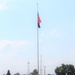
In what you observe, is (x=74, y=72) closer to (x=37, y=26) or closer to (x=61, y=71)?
(x=61, y=71)

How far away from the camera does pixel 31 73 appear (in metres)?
139

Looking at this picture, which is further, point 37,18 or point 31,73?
point 31,73

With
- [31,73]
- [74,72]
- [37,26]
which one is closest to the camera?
[37,26]

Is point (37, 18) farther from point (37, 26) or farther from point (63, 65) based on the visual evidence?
point (63, 65)

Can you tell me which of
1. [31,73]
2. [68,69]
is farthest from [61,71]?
[31,73]

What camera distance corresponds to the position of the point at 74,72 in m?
86.9

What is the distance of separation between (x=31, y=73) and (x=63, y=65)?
170ft

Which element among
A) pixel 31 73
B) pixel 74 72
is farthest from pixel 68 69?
pixel 31 73

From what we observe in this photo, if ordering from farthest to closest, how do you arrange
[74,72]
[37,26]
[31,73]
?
1. [31,73]
2. [74,72]
3. [37,26]

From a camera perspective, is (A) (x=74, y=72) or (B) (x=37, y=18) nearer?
(B) (x=37, y=18)

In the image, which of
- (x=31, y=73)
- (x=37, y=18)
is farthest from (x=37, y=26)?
(x=31, y=73)

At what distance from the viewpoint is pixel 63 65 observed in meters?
89.1

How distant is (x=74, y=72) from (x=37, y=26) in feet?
184

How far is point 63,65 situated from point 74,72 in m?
4.32
